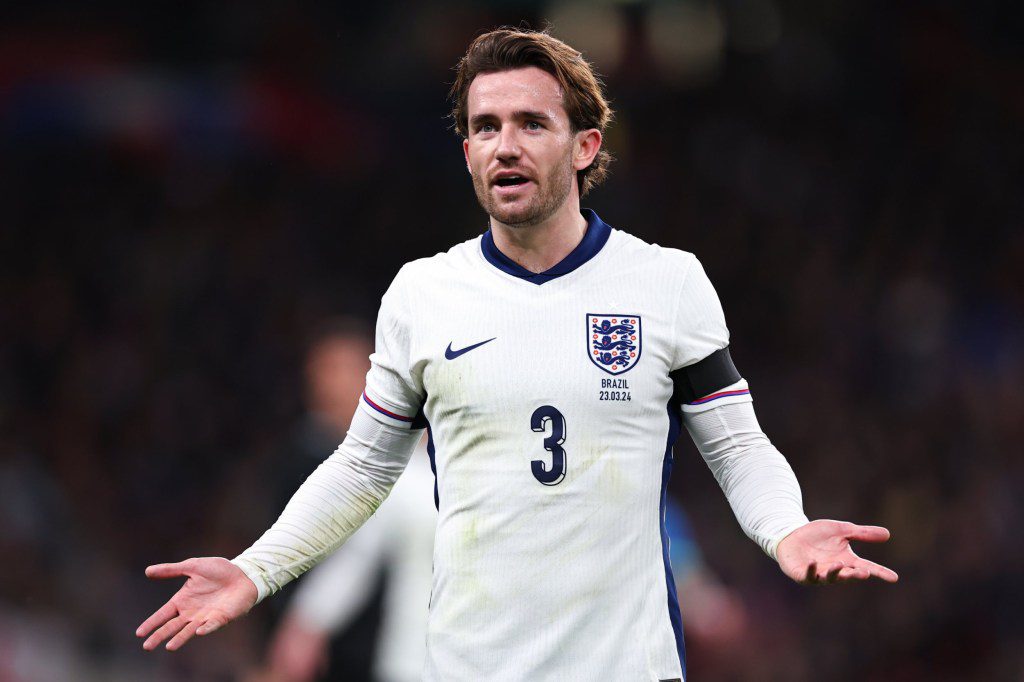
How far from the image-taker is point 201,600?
316cm

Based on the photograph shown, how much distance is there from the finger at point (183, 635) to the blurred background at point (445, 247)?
22.3 ft

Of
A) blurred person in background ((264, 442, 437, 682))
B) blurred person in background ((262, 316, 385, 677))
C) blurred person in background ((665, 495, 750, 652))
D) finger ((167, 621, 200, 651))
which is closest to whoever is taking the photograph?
finger ((167, 621, 200, 651))

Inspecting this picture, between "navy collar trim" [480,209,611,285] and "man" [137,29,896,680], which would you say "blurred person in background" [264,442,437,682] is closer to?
"man" [137,29,896,680]

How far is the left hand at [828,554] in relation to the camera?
2820 mm

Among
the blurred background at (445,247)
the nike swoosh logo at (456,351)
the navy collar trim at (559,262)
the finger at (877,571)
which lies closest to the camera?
the finger at (877,571)

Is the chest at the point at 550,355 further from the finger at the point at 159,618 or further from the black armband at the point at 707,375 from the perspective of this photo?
the finger at the point at 159,618

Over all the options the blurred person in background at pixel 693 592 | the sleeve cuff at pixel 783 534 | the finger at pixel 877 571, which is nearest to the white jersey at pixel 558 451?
the sleeve cuff at pixel 783 534

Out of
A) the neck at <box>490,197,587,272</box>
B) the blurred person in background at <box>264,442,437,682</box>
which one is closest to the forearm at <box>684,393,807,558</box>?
the neck at <box>490,197,587,272</box>

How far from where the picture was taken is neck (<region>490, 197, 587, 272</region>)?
336 centimetres

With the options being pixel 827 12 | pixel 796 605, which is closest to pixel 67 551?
pixel 796 605

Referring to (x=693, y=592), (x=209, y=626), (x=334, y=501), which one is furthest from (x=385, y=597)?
(x=209, y=626)

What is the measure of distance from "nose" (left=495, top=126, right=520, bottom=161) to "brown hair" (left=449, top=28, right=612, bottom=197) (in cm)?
16

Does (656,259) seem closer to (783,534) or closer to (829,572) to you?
(783,534)

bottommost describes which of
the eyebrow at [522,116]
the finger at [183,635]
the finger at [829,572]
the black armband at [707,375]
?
the finger at [183,635]
